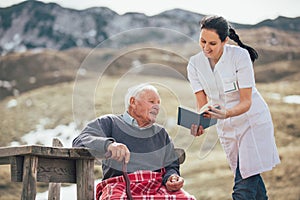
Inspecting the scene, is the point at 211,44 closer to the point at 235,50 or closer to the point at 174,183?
the point at 235,50

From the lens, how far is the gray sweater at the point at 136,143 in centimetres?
250

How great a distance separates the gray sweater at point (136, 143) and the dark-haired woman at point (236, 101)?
22 cm

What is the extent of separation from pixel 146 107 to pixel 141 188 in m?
0.32

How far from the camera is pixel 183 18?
9102 mm

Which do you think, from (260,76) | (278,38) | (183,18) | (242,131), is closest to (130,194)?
(242,131)

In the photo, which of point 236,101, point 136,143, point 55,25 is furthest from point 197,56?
point 55,25

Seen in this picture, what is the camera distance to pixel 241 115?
277 centimetres

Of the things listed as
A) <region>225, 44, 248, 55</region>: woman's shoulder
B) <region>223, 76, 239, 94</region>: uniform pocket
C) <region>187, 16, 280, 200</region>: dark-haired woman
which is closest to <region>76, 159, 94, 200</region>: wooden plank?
<region>187, 16, 280, 200</region>: dark-haired woman

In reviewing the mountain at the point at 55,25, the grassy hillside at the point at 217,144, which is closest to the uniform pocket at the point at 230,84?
the grassy hillside at the point at 217,144

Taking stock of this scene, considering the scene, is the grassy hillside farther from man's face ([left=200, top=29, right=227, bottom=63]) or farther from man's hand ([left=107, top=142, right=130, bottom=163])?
man's hand ([left=107, top=142, right=130, bottom=163])

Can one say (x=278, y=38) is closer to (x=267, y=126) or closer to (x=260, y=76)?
(x=260, y=76)

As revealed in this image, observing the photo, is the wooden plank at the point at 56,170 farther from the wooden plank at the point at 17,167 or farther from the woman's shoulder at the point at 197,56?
the woman's shoulder at the point at 197,56

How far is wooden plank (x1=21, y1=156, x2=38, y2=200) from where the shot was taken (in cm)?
231

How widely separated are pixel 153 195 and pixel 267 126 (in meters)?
0.65
